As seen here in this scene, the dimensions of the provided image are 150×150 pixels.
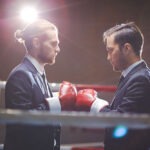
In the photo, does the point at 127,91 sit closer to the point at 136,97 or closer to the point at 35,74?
the point at 136,97

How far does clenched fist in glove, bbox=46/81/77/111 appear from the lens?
5.00 feet

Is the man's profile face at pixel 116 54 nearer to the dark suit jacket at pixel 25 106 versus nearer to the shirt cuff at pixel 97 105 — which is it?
the shirt cuff at pixel 97 105

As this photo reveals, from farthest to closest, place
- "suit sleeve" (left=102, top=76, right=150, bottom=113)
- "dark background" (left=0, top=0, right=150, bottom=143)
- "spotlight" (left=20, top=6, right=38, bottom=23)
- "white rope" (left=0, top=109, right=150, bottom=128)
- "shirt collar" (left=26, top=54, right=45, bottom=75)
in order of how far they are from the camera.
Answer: "dark background" (left=0, top=0, right=150, bottom=143) < "spotlight" (left=20, top=6, right=38, bottom=23) < "shirt collar" (left=26, top=54, right=45, bottom=75) < "suit sleeve" (left=102, top=76, right=150, bottom=113) < "white rope" (left=0, top=109, right=150, bottom=128)

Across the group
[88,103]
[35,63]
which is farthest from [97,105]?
[35,63]

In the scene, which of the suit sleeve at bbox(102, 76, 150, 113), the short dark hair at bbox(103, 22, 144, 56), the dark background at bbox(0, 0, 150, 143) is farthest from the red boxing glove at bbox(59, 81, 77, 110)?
the dark background at bbox(0, 0, 150, 143)

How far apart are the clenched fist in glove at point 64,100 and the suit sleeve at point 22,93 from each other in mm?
44

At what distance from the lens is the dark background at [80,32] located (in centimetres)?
410

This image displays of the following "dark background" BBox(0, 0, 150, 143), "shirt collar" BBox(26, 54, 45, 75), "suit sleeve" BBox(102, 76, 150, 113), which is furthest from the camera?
"dark background" BBox(0, 0, 150, 143)

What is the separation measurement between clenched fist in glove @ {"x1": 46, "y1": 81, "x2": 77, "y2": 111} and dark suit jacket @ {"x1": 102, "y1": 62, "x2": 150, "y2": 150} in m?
0.17

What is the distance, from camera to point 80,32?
445 centimetres

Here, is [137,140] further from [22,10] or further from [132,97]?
[22,10]

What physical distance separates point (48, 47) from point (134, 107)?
56cm

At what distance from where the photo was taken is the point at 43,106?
1.55 meters

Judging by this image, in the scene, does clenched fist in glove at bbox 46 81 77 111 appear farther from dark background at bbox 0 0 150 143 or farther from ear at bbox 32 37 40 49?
dark background at bbox 0 0 150 143
